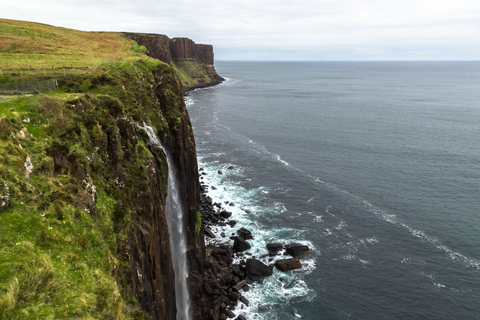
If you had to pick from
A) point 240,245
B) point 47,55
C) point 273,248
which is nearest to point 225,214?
point 240,245

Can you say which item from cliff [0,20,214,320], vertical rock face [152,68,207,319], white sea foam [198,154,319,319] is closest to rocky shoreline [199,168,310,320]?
white sea foam [198,154,319,319]

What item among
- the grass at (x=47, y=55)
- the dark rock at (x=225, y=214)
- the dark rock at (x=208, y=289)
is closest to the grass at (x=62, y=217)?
the grass at (x=47, y=55)

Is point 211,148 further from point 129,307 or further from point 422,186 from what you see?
point 129,307

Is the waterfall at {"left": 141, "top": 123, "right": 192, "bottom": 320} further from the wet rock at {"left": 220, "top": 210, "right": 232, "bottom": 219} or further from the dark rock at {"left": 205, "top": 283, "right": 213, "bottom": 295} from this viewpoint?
the wet rock at {"left": 220, "top": 210, "right": 232, "bottom": 219}

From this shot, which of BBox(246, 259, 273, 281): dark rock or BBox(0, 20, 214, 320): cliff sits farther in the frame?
BBox(246, 259, 273, 281): dark rock

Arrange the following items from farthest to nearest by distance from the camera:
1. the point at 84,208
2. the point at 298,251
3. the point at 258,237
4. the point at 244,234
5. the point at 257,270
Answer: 1. the point at 258,237
2. the point at 244,234
3. the point at 298,251
4. the point at 257,270
5. the point at 84,208

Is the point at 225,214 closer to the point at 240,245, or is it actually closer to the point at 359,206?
the point at 240,245
